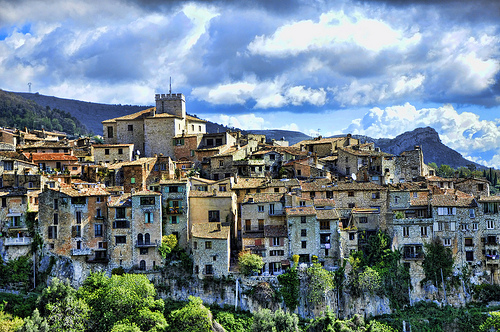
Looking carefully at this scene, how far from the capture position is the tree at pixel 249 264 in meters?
59.2

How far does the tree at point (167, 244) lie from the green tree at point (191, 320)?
7426mm

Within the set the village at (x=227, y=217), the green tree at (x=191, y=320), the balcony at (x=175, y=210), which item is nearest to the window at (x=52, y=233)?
the village at (x=227, y=217)

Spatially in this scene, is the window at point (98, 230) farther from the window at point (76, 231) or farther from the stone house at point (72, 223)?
the window at point (76, 231)

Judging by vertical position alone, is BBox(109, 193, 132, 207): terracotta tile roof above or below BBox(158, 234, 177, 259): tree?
above

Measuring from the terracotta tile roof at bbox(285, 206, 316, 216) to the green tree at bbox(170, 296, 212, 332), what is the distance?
14196 mm

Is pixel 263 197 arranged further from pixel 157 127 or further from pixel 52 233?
pixel 157 127

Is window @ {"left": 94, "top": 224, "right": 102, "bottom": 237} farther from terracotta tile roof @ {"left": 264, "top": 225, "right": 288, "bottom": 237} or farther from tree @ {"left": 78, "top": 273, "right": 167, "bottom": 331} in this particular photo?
terracotta tile roof @ {"left": 264, "top": 225, "right": 288, "bottom": 237}

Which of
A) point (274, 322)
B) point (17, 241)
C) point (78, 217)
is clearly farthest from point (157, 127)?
point (274, 322)

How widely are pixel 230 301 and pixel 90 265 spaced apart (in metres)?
15.2

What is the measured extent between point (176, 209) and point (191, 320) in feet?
44.7

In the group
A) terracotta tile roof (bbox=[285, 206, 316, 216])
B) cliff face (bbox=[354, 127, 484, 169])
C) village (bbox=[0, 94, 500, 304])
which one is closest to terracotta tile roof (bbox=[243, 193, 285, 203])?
village (bbox=[0, 94, 500, 304])

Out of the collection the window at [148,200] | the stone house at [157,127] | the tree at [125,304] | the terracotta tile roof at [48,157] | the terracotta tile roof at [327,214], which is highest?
the stone house at [157,127]

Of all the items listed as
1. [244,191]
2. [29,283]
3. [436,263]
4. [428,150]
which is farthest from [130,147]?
[428,150]

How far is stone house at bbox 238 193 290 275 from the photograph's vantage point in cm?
6119
